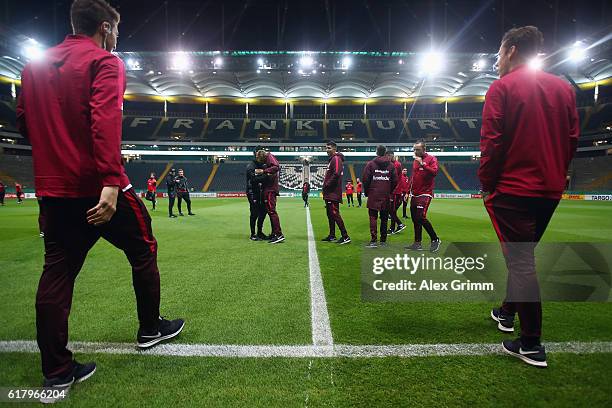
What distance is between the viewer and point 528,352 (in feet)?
6.90

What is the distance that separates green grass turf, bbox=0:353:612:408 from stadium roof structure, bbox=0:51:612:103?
34462 mm

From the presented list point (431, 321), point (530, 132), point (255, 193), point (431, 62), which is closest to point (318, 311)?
point (431, 321)

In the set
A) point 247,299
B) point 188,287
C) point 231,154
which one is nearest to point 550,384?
point 247,299

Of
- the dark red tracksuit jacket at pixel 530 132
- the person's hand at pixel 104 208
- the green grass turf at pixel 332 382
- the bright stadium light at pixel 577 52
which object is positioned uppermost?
the bright stadium light at pixel 577 52

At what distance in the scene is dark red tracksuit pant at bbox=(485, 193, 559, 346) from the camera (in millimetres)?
2109

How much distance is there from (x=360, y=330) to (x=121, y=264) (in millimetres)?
4381

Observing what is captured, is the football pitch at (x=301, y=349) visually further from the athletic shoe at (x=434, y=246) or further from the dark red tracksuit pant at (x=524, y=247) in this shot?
the athletic shoe at (x=434, y=246)

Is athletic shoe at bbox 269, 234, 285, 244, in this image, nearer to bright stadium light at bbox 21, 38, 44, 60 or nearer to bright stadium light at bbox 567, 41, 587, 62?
bright stadium light at bbox 21, 38, 44, 60

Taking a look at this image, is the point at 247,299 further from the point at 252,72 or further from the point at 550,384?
the point at 252,72

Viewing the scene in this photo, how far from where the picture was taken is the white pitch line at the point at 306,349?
221cm

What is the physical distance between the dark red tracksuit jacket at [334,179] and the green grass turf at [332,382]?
4961 mm

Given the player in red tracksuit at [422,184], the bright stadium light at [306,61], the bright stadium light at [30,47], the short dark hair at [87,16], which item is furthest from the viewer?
the bright stadium light at [306,61]

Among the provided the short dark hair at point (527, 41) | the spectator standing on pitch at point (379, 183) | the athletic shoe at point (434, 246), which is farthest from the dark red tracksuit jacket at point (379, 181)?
the short dark hair at point (527, 41)

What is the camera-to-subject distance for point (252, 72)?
125 ft
